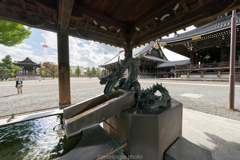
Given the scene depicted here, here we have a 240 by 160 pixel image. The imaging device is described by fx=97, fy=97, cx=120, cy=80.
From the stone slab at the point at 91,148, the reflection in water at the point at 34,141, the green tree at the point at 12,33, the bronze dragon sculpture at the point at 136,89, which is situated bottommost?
the reflection in water at the point at 34,141

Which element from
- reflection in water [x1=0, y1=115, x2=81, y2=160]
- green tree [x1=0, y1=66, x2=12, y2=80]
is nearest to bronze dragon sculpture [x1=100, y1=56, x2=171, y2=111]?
reflection in water [x1=0, y1=115, x2=81, y2=160]

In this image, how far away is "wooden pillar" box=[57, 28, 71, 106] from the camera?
9.75ft

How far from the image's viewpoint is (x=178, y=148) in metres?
1.59

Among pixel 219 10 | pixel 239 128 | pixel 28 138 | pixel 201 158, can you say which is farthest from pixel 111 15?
pixel 239 128

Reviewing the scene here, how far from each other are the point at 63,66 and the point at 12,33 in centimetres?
672

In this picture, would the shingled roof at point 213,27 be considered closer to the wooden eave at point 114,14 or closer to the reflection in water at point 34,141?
the wooden eave at point 114,14

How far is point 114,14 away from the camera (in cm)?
319

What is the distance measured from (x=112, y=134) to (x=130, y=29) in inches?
149

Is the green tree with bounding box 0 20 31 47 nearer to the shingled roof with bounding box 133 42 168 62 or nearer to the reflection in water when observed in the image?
the reflection in water

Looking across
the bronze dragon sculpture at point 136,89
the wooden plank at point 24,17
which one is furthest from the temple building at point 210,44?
the wooden plank at point 24,17

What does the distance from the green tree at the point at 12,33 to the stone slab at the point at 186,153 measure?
379 inches

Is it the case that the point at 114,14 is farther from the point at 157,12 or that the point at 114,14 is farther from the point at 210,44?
the point at 210,44

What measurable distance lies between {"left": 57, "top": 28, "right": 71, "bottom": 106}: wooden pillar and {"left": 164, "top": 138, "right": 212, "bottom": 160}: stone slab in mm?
3003

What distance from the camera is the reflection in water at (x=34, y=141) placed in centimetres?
146
